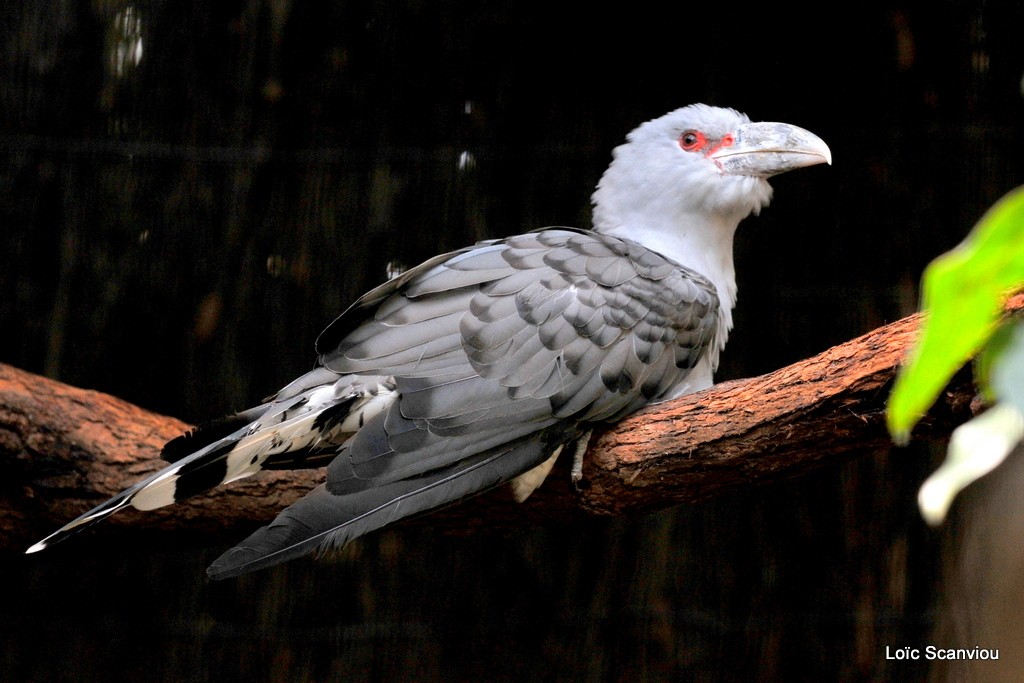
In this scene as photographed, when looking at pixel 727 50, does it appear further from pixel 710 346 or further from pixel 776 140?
pixel 710 346

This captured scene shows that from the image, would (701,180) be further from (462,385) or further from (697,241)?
(462,385)

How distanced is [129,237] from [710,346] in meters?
1.78

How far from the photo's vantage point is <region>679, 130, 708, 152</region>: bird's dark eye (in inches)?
93.7

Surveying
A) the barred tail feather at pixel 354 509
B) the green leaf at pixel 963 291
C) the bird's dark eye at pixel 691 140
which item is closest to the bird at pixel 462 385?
the barred tail feather at pixel 354 509

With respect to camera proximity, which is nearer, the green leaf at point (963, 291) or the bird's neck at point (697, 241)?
the green leaf at point (963, 291)

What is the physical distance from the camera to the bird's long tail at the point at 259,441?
1.70 metres

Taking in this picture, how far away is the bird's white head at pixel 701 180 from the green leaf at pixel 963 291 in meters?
1.88

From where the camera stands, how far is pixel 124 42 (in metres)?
2.80

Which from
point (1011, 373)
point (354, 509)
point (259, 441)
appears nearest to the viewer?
point (1011, 373)

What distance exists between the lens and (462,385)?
1751 mm

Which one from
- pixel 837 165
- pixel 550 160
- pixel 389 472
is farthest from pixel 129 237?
pixel 837 165

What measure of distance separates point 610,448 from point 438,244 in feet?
4.23

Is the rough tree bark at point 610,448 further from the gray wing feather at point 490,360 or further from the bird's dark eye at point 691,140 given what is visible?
the bird's dark eye at point 691,140

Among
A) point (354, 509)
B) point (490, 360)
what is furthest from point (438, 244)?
point (354, 509)
